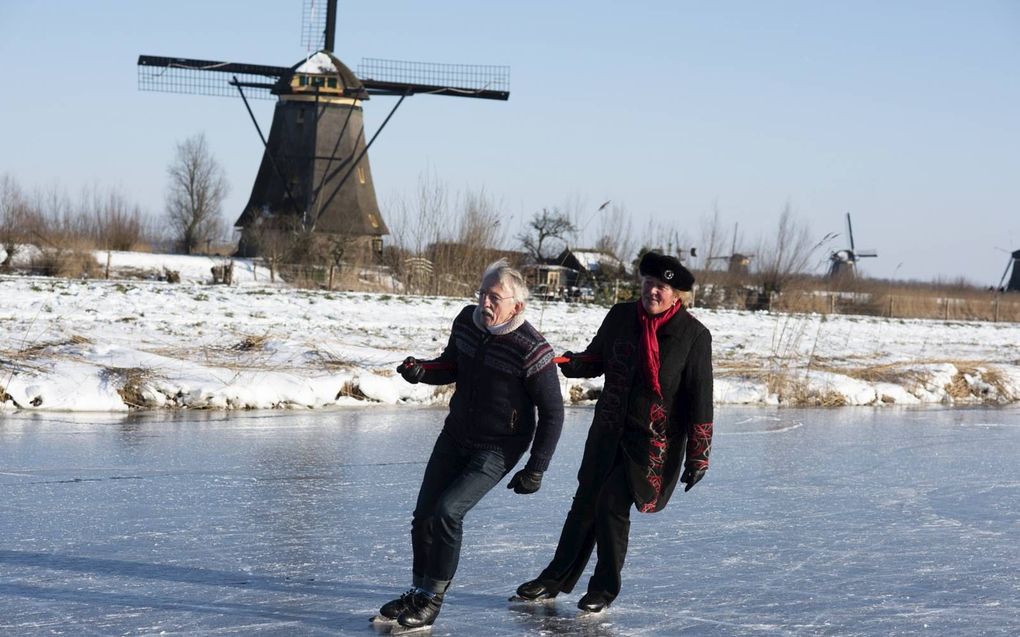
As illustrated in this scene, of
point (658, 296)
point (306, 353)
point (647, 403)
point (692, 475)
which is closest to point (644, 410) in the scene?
point (647, 403)

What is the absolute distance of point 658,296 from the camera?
171 inches

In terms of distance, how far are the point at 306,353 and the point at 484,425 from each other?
7.90 meters

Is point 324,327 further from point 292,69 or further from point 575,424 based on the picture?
point 292,69

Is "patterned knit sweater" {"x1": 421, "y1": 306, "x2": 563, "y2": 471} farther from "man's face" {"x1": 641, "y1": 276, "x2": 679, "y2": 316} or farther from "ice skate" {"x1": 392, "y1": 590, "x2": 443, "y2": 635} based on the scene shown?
"ice skate" {"x1": 392, "y1": 590, "x2": 443, "y2": 635}

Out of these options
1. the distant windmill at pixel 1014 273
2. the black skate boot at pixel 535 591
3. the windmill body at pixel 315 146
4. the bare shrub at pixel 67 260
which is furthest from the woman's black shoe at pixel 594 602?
the distant windmill at pixel 1014 273

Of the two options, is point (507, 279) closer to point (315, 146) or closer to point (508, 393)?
point (508, 393)

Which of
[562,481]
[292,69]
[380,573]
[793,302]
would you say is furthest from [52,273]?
[380,573]

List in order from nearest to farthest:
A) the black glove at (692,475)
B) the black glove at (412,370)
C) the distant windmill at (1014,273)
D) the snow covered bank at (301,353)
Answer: the black glove at (412,370) < the black glove at (692,475) < the snow covered bank at (301,353) < the distant windmill at (1014,273)

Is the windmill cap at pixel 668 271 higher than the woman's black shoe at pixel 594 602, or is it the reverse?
the windmill cap at pixel 668 271

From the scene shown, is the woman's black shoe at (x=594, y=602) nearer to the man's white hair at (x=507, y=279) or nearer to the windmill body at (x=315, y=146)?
Result: the man's white hair at (x=507, y=279)

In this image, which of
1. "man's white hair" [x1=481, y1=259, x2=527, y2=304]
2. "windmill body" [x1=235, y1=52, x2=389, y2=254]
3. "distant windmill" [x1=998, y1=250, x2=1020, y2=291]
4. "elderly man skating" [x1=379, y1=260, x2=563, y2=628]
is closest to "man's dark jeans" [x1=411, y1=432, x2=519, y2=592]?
"elderly man skating" [x1=379, y1=260, x2=563, y2=628]

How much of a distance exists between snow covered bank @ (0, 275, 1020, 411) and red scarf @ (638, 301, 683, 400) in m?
6.64

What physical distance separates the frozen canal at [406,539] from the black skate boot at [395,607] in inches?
3.0

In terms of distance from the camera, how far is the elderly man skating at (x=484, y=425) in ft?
13.6
